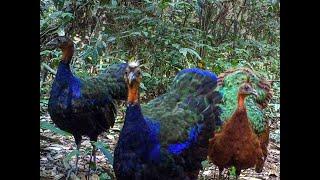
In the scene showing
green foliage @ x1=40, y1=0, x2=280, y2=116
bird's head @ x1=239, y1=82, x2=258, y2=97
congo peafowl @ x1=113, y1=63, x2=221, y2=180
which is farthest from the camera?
green foliage @ x1=40, y1=0, x2=280, y2=116

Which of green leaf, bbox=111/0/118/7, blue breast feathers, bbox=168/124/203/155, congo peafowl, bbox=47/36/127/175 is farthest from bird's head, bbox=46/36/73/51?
blue breast feathers, bbox=168/124/203/155

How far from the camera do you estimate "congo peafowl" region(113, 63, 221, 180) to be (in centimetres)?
197

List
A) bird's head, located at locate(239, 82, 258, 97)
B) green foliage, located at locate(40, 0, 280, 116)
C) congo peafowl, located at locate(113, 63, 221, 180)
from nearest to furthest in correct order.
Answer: congo peafowl, located at locate(113, 63, 221, 180) < bird's head, located at locate(239, 82, 258, 97) < green foliage, located at locate(40, 0, 280, 116)

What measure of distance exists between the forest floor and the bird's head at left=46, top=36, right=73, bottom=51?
300 millimetres

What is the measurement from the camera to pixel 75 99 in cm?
219

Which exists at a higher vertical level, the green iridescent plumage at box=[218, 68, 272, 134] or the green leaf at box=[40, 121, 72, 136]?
the green iridescent plumage at box=[218, 68, 272, 134]

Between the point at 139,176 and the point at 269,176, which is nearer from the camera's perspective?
the point at 139,176

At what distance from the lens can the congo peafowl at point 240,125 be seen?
212cm

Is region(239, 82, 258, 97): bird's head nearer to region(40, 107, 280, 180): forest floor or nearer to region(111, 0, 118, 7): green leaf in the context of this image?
region(40, 107, 280, 180): forest floor
